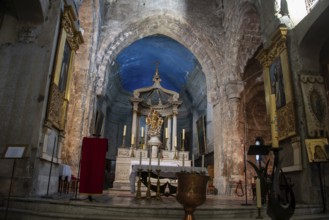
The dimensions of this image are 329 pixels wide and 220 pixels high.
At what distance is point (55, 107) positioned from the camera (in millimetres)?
5512

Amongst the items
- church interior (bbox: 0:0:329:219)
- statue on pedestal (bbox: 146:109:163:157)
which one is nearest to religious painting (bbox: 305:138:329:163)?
church interior (bbox: 0:0:329:219)

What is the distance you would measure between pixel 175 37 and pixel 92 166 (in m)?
9.73

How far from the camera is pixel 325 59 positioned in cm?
702

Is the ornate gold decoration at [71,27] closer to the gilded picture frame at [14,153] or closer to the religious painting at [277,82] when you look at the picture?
the gilded picture frame at [14,153]

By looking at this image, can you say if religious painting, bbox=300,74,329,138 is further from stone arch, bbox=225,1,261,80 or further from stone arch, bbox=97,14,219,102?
stone arch, bbox=97,14,219,102

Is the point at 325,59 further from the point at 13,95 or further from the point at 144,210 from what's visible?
the point at 13,95

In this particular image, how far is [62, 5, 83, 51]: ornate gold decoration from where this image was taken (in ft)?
19.2

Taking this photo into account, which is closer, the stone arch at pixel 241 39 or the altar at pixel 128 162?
the altar at pixel 128 162

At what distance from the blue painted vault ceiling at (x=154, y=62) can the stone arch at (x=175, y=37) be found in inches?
68.4

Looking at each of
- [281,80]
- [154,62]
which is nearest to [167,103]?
[154,62]

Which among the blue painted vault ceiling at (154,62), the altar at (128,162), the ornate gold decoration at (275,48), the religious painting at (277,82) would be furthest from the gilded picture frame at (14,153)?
the blue painted vault ceiling at (154,62)

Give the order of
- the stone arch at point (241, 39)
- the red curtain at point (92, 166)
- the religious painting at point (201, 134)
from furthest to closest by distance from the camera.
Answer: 1. the religious painting at point (201, 134)
2. the stone arch at point (241, 39)
3. the red curtain at point (92, 166)

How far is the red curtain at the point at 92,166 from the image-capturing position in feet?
14.8

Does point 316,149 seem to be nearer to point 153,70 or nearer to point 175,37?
point 175,37
